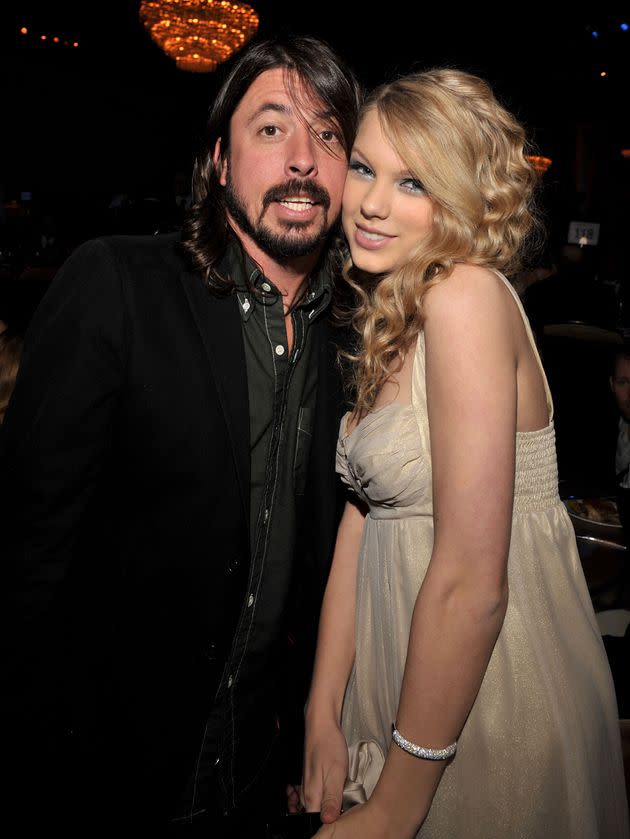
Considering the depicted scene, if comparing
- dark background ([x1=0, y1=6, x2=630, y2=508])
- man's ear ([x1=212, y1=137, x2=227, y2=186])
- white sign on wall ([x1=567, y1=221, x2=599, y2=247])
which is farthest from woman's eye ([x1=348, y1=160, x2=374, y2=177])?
white sign on wall ([x1=567, y1=221, x2=599, y2=247])

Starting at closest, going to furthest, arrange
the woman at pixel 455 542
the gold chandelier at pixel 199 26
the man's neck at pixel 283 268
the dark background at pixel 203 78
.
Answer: the woman at pixel 455 542 < the man's neck at pixel 283 268 < the gold chandelier at pixel 199 26 < the dark background at pixel 203 78

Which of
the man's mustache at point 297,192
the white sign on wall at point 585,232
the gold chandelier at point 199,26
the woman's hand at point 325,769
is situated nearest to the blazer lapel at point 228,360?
the man's mustache at point 297,192

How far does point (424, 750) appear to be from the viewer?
3.96ft

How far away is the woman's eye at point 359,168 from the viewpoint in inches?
59.0

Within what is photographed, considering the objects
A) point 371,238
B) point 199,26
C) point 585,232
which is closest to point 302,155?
point 371,238

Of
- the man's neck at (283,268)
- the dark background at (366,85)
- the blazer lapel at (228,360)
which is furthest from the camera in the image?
the dark background at (366,85)

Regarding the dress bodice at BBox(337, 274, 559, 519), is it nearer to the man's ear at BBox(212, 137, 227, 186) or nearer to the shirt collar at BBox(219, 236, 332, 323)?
the shirt collar at BBox(219, 236, 332, 323)

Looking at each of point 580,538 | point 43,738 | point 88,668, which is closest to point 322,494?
point 88,668

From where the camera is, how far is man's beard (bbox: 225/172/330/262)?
163 centimetres

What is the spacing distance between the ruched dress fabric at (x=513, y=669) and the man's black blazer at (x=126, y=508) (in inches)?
12.2

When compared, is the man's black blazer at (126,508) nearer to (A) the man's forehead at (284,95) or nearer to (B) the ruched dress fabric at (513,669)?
(B) the ruched dress fabric at (513,669)

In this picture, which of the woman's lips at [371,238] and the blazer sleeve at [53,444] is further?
the woman's lips at [371,238]

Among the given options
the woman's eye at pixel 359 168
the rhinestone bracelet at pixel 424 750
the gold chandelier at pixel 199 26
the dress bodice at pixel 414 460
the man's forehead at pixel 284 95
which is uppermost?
the gold chandelier at pixel 199 26

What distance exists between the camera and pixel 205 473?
56.0 inches
